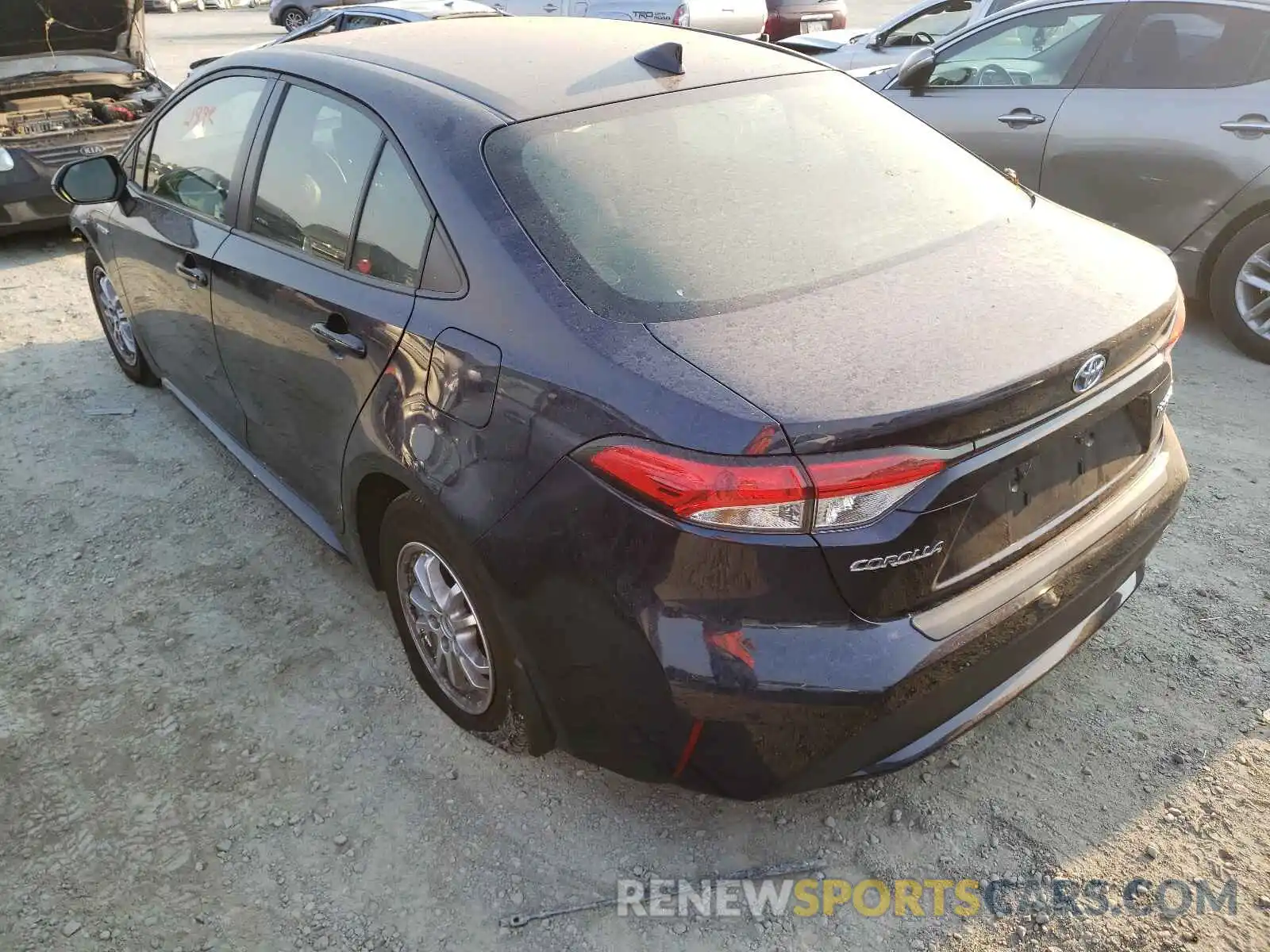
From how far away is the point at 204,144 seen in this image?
3447mm

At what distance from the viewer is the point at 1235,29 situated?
15.1 ft

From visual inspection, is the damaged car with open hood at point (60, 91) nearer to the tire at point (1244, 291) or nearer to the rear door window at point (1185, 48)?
the rear door window at point (1185, 48)

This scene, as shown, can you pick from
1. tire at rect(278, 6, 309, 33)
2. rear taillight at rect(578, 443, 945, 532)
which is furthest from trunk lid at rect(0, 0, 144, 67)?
tire at rect(278, 6, 309, 33)

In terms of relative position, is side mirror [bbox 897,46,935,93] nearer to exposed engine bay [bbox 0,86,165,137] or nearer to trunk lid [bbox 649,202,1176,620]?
trunk lid [bbox 649,202,1176,620]

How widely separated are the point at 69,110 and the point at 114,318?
342 centimetres

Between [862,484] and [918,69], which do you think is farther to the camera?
[918,69]

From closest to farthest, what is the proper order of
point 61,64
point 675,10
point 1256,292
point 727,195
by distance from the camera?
point 727,195, point 1256,292, point 61,64, point 675,10

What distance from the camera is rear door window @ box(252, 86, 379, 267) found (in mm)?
2598

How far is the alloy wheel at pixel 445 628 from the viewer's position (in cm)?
246

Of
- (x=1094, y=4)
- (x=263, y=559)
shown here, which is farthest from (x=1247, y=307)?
(x=263, y=559)

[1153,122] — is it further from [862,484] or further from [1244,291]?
[862,484]

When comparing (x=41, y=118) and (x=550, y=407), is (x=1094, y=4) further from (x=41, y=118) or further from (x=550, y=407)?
(x=41, y=118)

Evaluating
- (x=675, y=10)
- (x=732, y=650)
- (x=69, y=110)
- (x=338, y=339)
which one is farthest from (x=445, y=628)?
(x=675, y=10)

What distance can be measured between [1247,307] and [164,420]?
16.9ft
